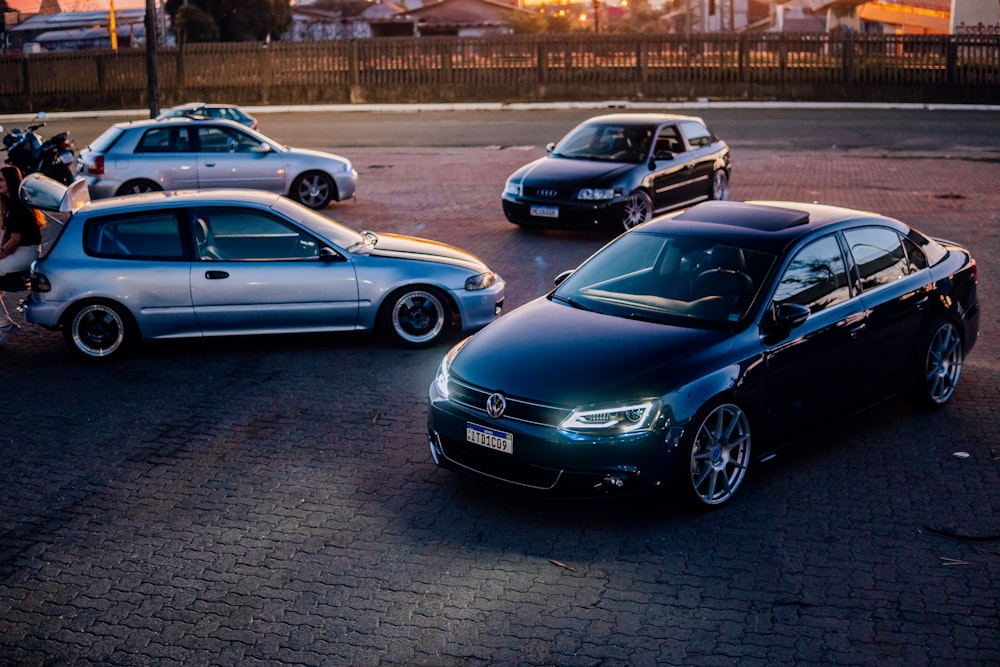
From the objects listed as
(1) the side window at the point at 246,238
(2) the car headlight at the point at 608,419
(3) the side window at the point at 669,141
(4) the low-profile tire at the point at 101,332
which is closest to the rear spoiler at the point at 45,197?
(4) the low-profile tire at the point at 101,332

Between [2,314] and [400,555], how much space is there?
6.32m

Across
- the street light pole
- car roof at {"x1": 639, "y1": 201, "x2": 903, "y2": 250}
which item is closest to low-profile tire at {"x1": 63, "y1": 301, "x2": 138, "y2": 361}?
car roof at {"x1": 639, "y1": 201, "x2": 903, "y2": 250}

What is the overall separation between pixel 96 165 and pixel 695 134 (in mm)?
9050

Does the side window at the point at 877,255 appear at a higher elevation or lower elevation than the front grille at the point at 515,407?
higher

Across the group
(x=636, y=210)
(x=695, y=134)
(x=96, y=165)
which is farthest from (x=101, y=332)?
(x=695, y=134)

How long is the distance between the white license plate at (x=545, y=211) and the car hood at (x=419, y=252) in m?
4.77

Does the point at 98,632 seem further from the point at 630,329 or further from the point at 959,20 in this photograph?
the point at 959,20

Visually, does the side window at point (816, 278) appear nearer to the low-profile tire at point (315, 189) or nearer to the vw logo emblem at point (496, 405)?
the vw logo emblem at point (496, 405)

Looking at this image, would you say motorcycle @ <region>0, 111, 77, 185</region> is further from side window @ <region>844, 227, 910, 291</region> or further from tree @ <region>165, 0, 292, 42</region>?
tree @ <region>165, 0, 292, 42</region>

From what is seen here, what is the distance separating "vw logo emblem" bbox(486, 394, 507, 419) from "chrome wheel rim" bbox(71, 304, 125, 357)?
5038 millimetres

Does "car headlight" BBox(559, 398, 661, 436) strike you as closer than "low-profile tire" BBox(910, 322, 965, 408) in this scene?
Yes

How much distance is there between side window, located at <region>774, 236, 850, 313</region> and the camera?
7664 millimetres

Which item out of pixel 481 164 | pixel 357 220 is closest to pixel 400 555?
pixel 357 220

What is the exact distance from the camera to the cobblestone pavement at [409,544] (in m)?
5.58
